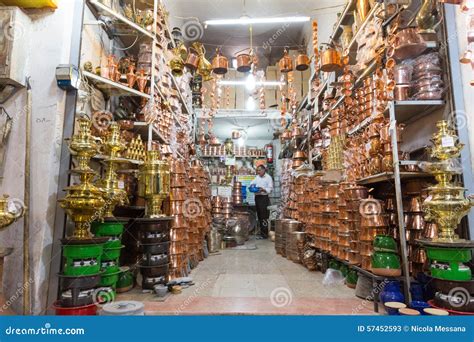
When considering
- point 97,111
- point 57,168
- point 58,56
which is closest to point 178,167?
point 97,111

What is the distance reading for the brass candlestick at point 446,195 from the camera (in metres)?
2.09

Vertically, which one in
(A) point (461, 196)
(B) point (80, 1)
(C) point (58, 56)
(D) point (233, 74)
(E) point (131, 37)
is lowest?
(A) point (461, 196)

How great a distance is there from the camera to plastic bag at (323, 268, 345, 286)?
3180mm

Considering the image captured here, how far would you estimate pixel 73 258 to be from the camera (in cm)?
219

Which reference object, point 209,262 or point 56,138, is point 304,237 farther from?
point 56,138

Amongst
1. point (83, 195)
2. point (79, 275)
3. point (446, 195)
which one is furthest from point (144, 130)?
point (446, 195)

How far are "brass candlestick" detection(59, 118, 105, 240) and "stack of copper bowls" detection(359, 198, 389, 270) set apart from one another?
2493 millimetres

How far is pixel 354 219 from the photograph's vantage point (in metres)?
3.08

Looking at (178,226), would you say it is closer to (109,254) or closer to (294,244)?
(109,254)

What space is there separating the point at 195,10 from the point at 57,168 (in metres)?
5.80

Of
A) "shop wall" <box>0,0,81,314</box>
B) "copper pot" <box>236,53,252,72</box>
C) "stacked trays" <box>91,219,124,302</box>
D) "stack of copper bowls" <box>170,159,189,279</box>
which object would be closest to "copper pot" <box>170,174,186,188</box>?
"stack of copper bowls" <box>170,159,189,279</box>

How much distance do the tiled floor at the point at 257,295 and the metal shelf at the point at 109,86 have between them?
7.65ft

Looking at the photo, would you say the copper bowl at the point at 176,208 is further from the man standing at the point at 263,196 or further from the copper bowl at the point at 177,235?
the man standing at the point at 263,196

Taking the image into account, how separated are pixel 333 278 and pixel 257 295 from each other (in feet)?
3.50
